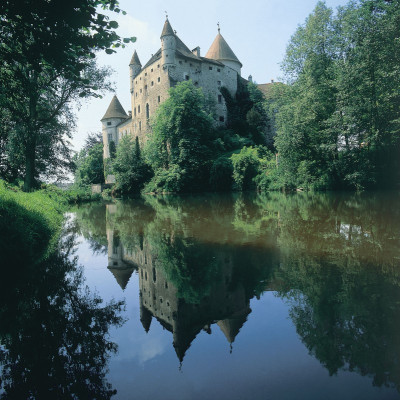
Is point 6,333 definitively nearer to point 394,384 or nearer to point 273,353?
point 273,353

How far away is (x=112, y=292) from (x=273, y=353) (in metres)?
2.97

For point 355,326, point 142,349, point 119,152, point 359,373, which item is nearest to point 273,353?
point 359,373

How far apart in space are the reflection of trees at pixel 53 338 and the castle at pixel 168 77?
4434cm

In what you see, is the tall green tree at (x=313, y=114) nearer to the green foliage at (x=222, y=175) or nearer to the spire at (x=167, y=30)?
the green foliage at (x=222, y=175)

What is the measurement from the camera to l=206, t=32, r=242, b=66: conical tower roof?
55.2m

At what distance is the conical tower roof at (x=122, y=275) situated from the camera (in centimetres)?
529

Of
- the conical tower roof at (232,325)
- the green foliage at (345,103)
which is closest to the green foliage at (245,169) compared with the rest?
the green foliage at (345,103)

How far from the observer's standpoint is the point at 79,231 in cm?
1088

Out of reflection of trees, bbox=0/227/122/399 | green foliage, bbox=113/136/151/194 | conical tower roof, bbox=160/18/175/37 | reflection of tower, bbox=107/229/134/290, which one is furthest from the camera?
conical tower roof, bbox=160/18/175/37

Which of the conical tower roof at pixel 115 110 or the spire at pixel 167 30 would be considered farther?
the conical tower roof at pixel 115 110

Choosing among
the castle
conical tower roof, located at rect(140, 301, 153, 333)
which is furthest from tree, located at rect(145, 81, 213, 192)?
conical tower roof, located at rect(140, 301, 153, 333)

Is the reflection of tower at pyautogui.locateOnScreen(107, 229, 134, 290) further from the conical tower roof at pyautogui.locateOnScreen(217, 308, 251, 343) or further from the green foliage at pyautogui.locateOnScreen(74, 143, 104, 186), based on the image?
the green foliage at pyautogui.locateOnScreen(74, 143, 104, 186)

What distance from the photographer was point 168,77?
4491 cm

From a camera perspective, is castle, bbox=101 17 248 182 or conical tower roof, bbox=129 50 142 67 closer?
castle, bbox=101 17 248 182
